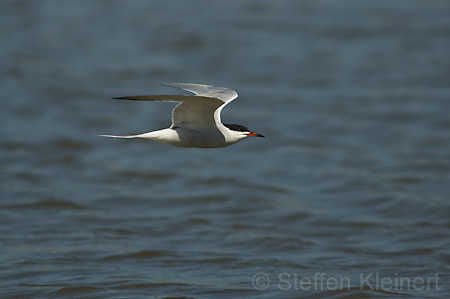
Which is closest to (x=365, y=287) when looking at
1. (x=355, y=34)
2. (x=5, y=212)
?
(x=5, y=212)

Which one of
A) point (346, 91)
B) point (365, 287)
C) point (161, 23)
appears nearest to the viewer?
point (365, 287)

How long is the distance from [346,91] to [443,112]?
6.90 ft

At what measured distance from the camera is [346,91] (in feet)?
48.1

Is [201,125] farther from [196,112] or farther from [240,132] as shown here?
[240,132]

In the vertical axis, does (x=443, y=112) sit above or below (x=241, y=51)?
below

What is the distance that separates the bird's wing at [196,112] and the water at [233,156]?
1791 mm

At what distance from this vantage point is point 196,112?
6.62 metres

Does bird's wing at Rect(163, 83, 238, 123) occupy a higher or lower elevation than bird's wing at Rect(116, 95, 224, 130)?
higher

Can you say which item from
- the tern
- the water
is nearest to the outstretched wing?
the tern

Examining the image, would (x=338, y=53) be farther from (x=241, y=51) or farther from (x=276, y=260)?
(x=276, y=260)

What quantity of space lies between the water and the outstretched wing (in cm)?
181

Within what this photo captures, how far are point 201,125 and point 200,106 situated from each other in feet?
Result: 1.12

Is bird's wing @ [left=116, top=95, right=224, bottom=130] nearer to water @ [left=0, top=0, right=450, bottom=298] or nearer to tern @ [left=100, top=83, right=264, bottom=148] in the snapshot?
tern @ [left=100, top=83, right=264, bottom=148]

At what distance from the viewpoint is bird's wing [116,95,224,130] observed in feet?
20.6
